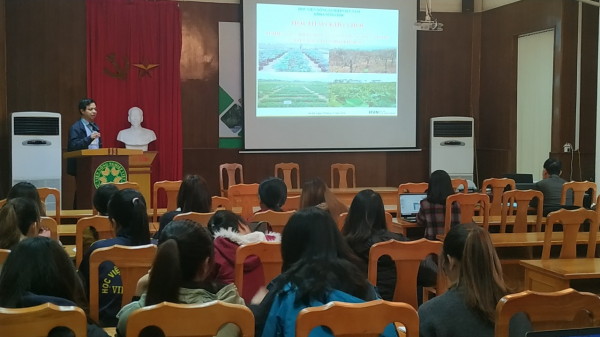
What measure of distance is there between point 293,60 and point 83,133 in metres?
3.53

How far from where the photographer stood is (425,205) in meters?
5.34

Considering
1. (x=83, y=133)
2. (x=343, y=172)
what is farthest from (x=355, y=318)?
(x=343, y=172)

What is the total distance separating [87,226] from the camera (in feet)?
12.7

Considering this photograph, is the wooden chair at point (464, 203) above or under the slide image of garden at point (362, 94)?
under

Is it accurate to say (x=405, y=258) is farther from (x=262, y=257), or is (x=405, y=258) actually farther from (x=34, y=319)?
(x=34, y=319)

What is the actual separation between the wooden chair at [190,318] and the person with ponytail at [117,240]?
→ 133 cm

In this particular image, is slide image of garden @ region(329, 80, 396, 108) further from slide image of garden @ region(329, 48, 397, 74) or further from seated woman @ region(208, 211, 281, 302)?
seated woman @ region(208, 211, 281, 302)

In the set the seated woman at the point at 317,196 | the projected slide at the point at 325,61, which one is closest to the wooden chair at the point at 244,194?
the seated woman at the point at 317,196

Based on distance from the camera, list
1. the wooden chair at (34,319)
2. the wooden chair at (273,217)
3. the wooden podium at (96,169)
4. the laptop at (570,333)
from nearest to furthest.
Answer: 1. the laptop at (570,333)
2. the wooden chair at (34,319)
3. the wooden chair at (273,217)
4. the wooden podium at (96,169)

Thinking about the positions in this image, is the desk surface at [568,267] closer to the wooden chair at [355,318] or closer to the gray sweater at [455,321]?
the gray sweater at [455,321]

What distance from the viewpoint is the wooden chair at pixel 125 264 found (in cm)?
279

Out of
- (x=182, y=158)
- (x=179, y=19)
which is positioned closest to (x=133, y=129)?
Result: (x=182, y=158)

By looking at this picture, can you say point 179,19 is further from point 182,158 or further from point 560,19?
point 560,19

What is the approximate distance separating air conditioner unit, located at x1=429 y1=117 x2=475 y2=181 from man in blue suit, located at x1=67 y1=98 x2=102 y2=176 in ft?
16.5
